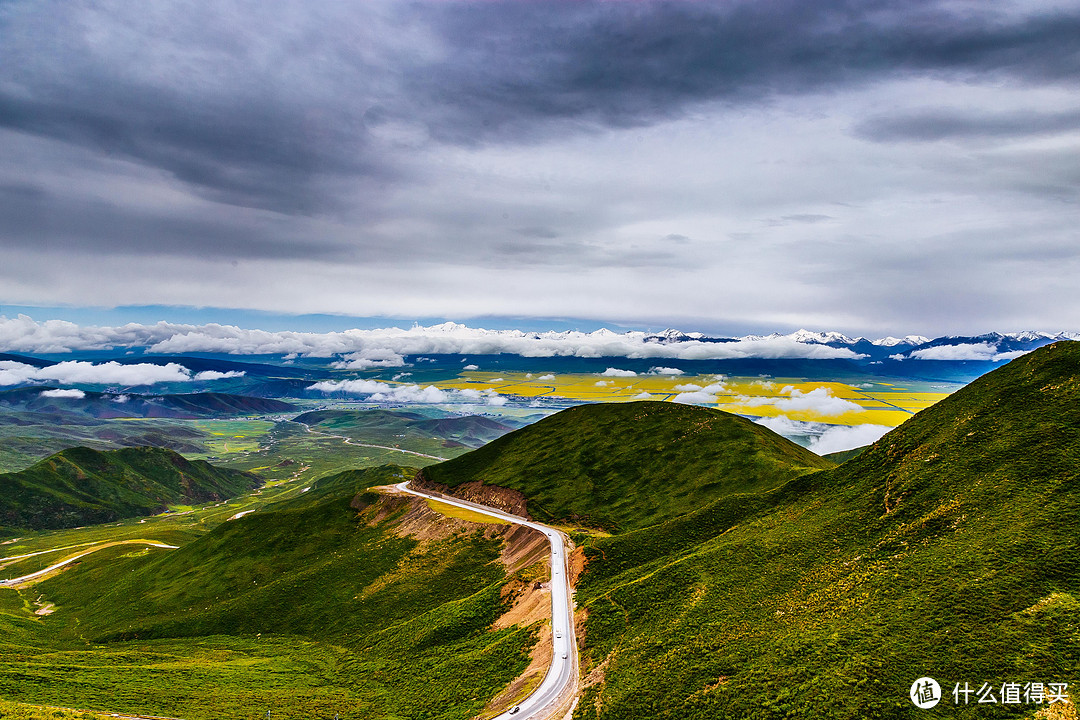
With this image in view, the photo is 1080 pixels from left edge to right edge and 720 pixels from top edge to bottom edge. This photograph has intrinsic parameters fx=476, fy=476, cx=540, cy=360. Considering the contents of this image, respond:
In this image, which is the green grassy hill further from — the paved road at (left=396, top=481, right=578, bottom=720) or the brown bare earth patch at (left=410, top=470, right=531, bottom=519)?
the brown bare earth patch at (left=410, top=470, right=531, bottom=519)

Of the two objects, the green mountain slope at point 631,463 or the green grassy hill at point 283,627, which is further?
the green mountain slope at point 631,463

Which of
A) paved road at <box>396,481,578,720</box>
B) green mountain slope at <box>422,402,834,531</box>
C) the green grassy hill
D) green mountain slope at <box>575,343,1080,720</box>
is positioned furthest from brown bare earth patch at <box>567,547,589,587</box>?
green mountain slope at <box>422,402,834,531</box>

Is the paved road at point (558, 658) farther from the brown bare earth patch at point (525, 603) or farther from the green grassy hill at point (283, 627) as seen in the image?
the green grassy hill at point (283, 627)

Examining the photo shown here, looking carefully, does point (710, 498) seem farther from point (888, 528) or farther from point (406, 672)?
point (406, 672)

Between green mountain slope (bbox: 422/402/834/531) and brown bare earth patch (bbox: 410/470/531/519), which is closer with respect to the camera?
green mountain slope (bbox: 422/402/834/531)

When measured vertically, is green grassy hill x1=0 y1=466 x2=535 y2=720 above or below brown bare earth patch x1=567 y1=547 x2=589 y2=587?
below

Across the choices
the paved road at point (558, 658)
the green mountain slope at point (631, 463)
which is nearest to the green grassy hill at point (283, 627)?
the paved road at point (558, 658)

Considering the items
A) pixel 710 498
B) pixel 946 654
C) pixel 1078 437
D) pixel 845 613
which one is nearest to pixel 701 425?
pixel 710 498
